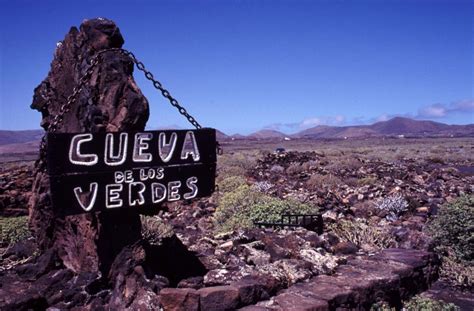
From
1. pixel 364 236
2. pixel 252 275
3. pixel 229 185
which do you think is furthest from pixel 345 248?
pixel 229 185

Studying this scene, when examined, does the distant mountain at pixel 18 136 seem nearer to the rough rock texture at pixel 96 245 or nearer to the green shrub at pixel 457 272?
the rough rock texture at pixel 96 245

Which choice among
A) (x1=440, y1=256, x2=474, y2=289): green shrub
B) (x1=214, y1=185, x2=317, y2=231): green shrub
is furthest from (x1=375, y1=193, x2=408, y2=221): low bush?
(x1=440, y1=256, x2=474, y2=289): green shrub

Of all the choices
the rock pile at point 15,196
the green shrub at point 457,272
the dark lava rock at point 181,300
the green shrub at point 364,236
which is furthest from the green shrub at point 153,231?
the green shrub at point 457,272

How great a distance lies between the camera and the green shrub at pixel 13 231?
7898 millimetres

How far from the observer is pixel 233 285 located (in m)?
5.04

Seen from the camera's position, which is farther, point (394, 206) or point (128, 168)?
point (394, 206)

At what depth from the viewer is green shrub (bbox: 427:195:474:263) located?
283 inches

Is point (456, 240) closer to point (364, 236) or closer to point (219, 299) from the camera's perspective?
point (364, 236)

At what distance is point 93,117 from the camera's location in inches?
216

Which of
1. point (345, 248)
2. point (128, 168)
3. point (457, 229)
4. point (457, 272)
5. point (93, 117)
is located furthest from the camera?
point (457, 229)

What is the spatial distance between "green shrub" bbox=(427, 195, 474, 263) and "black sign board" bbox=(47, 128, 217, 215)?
13.7 ft

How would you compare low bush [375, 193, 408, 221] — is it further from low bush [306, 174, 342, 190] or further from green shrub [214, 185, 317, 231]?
low bush [306, 174, 342, 190]

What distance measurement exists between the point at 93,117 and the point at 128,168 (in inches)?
36.9

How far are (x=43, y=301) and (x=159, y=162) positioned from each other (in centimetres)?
197
